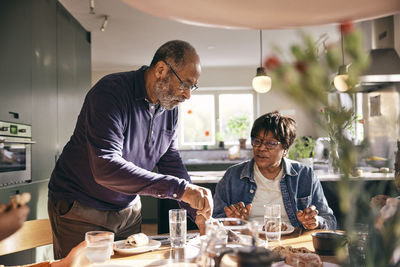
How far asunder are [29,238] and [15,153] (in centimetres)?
133

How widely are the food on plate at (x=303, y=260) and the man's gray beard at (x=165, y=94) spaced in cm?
91

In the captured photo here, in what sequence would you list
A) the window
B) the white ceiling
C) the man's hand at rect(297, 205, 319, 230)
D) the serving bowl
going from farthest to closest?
the window → the white ceiling → the man's hand at rect(297, 205, 319, 230) → the serving bowl

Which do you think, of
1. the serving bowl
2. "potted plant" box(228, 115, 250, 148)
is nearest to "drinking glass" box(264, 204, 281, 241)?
the serving bowl

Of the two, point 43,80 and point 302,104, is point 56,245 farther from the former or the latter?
point 43,80

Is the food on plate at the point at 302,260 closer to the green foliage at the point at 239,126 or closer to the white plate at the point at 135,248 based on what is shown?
the white plate at the point at 135,248

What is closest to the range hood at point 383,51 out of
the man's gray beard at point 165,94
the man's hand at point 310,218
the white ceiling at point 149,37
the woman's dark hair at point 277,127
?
the white ceiling at point 149,37

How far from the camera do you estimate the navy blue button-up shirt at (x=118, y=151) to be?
Result: 132 centimetres

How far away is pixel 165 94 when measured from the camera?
1.70m

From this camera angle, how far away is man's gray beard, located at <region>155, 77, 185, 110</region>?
1677mm

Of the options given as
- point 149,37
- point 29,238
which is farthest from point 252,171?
point 149,37

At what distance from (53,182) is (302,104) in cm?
156

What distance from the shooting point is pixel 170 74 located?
64.5 inches

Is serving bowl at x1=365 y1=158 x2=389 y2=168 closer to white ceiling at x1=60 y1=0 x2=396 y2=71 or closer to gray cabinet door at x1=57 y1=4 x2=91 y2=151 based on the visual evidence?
white ceiling at x1=60 y1=0 x2=396 y2=71

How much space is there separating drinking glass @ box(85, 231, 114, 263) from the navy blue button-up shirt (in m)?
0.27
